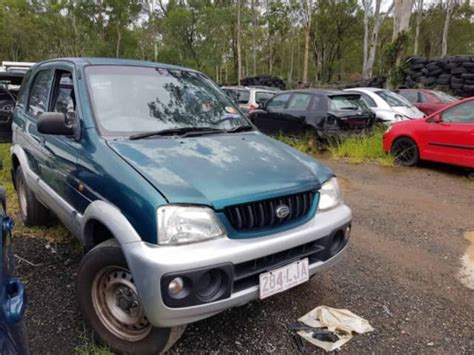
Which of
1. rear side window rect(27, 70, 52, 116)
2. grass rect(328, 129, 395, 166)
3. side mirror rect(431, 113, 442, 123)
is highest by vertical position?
rear side window rect(27, 70, 52, 116)

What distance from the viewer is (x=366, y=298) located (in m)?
3.02

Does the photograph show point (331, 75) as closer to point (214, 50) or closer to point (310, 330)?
point (214, 50)

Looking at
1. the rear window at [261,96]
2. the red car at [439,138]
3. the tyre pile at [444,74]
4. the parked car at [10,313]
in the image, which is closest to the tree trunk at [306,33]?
the tyre pile at [444,74]

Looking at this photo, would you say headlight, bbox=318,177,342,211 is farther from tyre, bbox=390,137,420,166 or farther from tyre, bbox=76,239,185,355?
tyre, bbox=390,137,420,166

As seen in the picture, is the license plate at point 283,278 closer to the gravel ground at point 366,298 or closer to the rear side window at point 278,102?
the gravel ground at point 366,298

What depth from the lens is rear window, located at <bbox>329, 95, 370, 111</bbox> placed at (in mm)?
8398

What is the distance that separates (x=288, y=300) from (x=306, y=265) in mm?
677

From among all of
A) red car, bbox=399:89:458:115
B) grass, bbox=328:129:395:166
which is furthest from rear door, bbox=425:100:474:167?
red car, bbox=399:89:458:115

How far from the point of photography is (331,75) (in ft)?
113

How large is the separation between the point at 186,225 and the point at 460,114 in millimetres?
6223

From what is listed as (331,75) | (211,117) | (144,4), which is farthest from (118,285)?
(144,4)

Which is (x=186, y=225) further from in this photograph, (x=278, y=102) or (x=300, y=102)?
(x=278, y=102)

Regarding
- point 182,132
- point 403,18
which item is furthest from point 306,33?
point 182,132

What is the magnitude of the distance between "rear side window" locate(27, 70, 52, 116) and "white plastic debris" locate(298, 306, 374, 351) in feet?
9.42
